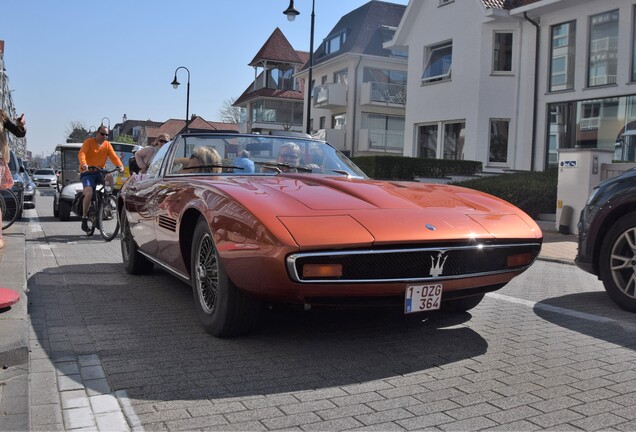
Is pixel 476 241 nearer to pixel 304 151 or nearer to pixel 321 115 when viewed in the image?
pixel 304 151

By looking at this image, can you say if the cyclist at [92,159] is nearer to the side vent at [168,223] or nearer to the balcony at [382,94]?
the side vent at [168,223]

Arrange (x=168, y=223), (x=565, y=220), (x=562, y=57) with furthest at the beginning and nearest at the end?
(x=562, y=57) → (x=565, y=220) → (x=168, y=223)

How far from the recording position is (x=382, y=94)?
34375 mm

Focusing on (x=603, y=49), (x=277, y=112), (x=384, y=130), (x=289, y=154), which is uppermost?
(x=277, y=112)

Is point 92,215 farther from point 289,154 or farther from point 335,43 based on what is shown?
point 335,43

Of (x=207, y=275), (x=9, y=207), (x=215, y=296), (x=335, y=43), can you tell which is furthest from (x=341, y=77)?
(x=215, y=296)

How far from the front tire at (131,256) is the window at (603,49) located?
16.1 m

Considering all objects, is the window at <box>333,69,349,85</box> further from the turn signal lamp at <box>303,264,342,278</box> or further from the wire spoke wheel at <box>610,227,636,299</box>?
the turn signal lamp at <box>303,264,342,278</box>

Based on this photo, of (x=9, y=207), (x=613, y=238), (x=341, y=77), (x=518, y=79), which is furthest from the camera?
(x=341, y=77)

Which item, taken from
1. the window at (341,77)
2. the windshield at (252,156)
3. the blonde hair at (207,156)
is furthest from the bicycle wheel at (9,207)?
the window at (341,77)

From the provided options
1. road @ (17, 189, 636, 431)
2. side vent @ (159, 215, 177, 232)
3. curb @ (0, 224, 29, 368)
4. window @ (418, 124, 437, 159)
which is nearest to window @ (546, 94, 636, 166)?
window @ (418, 124, 437, 159)

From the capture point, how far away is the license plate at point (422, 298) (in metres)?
3.36

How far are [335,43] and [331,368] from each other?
37114 mm

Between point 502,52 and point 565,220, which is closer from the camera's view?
point 565,220
